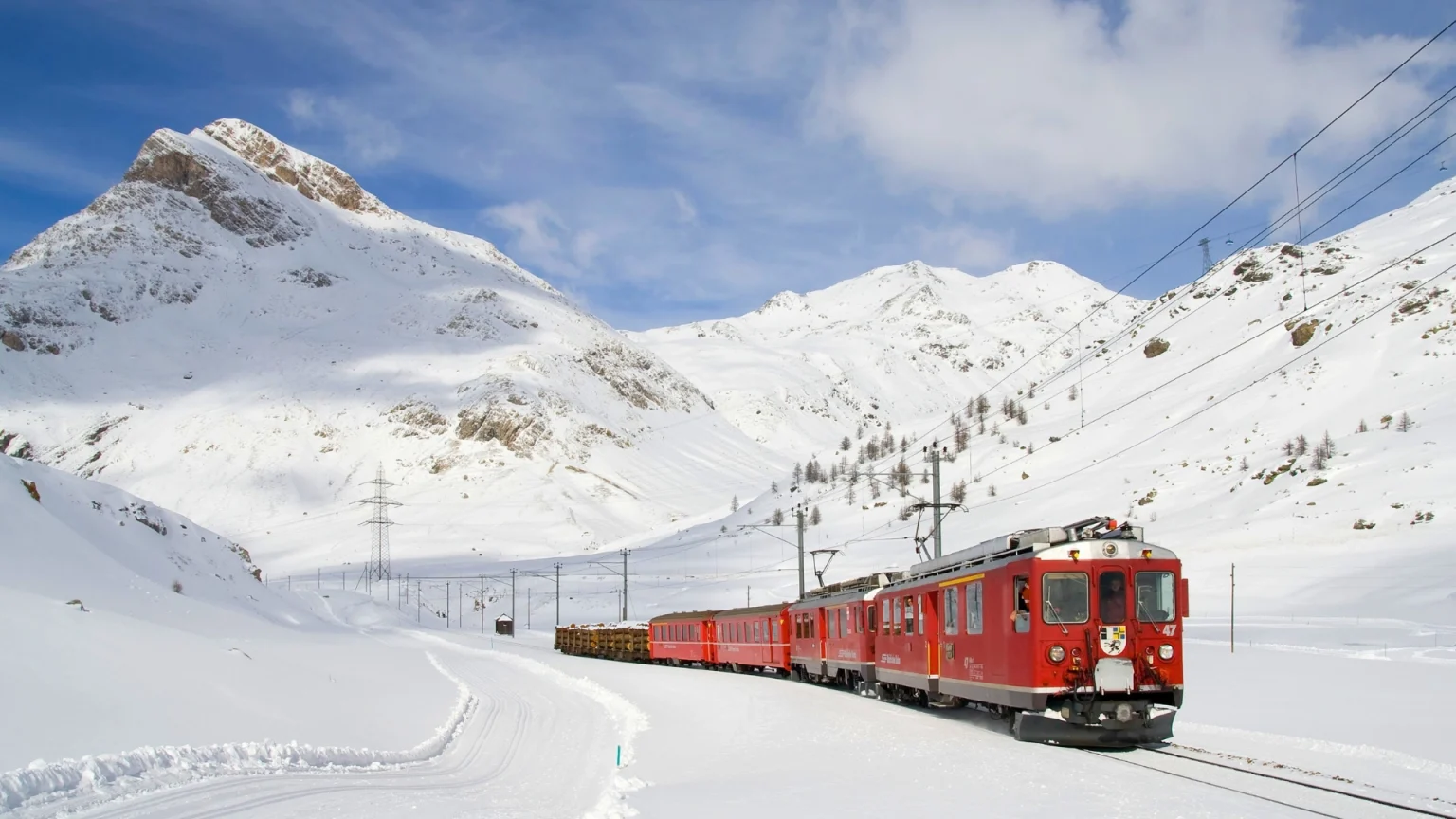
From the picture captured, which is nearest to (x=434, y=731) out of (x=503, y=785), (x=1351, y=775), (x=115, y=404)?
(x=503, y=785)

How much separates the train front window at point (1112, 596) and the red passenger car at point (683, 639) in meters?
32.4

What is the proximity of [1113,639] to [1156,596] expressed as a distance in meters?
1.13

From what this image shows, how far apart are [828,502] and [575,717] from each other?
9071 cm

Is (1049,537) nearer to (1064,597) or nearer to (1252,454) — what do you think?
(1064,597)

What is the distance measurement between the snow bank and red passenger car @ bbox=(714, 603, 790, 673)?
23512mm

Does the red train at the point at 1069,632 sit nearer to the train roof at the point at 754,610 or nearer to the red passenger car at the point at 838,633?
the red passenger car at the point at 838,633

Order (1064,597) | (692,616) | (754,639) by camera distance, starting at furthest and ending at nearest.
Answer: (692,616) → (754,639) → (1064,597)

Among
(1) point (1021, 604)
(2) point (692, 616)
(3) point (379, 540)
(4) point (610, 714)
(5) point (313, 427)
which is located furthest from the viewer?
(5) point (313, 427)

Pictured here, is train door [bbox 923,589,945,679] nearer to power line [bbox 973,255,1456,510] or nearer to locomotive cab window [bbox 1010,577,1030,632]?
locomotive cab window [bbox 1010,577,1030,632]

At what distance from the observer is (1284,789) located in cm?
1295

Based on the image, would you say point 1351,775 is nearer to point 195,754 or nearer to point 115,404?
point 195,754

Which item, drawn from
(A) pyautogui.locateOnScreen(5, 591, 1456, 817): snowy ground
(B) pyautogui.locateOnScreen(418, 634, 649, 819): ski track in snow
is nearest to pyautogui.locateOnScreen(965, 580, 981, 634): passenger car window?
(A) pyautogui.locateOnScreen(5, 591, 1456, 817): snowy ground

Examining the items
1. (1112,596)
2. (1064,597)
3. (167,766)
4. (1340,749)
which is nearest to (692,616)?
(1064,597)

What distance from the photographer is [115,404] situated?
171 metres
